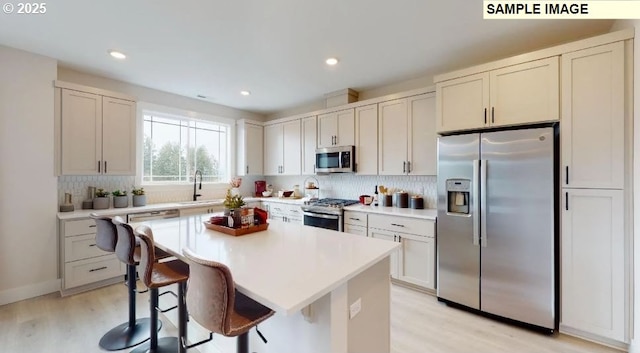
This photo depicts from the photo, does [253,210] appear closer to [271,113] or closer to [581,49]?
[581,49]

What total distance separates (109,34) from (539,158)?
4.03 m

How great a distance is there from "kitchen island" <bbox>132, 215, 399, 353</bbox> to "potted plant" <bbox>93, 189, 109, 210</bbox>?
201 cm

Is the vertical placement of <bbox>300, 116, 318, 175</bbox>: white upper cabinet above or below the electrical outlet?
above

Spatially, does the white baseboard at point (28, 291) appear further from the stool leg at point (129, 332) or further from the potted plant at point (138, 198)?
the stool leg at point (129, 332)

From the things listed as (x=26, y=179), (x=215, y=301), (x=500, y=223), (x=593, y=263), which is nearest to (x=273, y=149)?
(x=26, y=179)

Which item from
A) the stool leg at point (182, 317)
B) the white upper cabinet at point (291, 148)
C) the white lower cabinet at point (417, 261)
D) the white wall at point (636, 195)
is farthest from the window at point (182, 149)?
the white wall at point (636, 195)

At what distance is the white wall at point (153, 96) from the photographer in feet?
11.2

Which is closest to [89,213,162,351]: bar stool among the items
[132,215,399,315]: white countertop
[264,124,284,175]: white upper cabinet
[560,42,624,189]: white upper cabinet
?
[132,215,399,315]: white countertop

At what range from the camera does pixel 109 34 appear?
250cm

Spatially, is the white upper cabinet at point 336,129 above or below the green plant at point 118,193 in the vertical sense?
above

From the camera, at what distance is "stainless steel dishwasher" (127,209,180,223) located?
3367 millimetres

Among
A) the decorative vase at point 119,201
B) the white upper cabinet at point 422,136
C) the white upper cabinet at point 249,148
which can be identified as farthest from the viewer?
the white upper cabinet at point 249,148

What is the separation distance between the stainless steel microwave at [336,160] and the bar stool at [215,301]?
2.93m

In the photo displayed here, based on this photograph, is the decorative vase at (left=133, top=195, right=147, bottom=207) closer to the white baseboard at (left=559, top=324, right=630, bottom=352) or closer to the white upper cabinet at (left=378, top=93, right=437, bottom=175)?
the white upper cabinet at (left=378, top=93, right=437, bottom=175)
